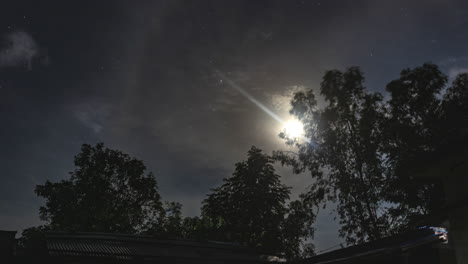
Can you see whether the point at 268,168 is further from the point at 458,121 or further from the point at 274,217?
the point at 458,121

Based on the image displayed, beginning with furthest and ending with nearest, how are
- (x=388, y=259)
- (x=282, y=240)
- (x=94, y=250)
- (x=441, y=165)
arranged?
(x=282, y=240) < (x=94, y=250) < (x=441, y=165) < (x=388, y=259)

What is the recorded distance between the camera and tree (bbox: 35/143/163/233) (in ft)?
112

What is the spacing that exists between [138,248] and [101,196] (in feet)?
69.5

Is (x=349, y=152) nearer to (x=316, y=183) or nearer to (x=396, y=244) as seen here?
(x=316, y=183)

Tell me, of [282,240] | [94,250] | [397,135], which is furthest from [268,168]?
[94,250]

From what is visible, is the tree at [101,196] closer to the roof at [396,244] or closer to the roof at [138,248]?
the roof at [138,248]

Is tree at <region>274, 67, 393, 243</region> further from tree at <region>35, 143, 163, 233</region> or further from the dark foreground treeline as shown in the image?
tree at <region>35, 143, 163, 233</region>

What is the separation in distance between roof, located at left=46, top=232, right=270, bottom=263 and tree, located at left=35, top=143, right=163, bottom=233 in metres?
18.9

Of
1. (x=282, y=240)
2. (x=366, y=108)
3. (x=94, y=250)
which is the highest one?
(x=366, y=108)

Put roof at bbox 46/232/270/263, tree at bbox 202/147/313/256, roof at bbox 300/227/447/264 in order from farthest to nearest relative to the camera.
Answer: tree at bbox 202/147/313/256 < roof at bbox 46/232/270/263 < roof at bbox 300/227/447/264

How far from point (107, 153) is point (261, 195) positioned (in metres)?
20.2

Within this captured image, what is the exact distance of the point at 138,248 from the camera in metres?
17.0

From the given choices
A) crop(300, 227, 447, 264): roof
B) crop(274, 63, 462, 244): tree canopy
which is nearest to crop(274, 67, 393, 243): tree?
crop(274, 63, 462, 244): tree canopy

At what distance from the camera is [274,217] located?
33094mm
